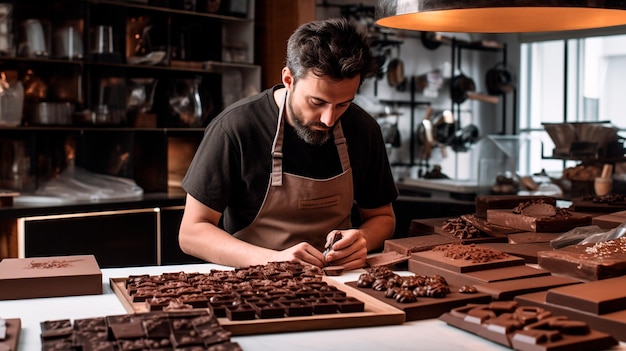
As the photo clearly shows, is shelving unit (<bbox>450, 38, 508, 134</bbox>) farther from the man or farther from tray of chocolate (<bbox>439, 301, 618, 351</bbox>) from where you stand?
tray of chocolate (<bbox>439, 301, 618, 351</bbox>)

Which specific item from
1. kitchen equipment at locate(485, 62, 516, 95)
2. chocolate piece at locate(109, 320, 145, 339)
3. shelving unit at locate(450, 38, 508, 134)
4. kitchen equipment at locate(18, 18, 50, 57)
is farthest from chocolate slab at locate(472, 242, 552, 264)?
kitchen equipment at locate(485, 62, 516, 95)

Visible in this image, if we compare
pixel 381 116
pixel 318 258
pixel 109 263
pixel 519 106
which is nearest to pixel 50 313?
pixel 318 258

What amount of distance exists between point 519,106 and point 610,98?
45.4 inches

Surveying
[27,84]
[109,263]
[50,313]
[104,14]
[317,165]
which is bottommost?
[109,263]

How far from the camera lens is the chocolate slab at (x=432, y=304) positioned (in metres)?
1.84

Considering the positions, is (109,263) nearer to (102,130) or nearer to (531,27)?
(102,130)

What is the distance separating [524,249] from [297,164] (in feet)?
2.85

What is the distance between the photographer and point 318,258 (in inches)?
93.9

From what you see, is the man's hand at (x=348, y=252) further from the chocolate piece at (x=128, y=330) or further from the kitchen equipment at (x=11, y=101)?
the kitchen equipment at (x=11, y=101)

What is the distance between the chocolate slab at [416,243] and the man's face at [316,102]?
0.45 m

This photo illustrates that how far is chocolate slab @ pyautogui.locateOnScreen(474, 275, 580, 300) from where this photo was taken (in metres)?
1.92

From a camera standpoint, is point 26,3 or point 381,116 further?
point 381,116

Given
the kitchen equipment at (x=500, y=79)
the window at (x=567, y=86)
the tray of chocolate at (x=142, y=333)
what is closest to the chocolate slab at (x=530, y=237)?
the tray of chocolate at (x=142, y=333)

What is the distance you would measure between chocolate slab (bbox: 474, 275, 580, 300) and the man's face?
854 mm
